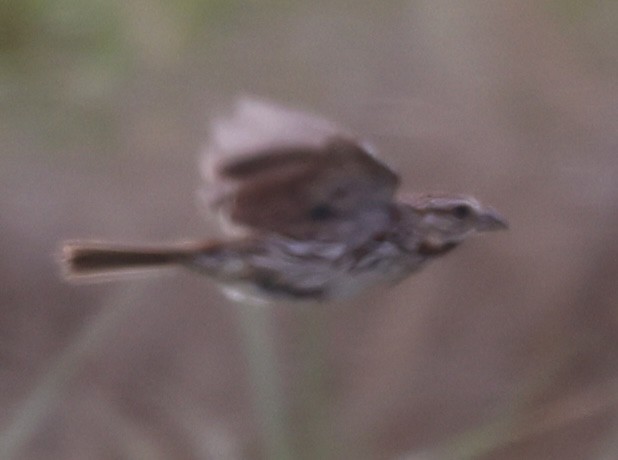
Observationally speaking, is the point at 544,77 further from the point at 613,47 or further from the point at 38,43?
the point at 38,43

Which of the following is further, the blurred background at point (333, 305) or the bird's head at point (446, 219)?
the blurred background at point (333, 305)


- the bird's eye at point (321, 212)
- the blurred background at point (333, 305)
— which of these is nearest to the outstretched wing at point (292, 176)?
the bird's eye at point (321, 212)

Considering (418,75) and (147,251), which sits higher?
(418,75)

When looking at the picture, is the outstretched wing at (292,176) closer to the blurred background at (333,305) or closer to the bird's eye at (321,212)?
the bird's eye at (321,212)

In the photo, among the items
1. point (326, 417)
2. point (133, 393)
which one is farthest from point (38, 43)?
point (326, 417)

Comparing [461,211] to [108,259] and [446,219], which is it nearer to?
[446,219]

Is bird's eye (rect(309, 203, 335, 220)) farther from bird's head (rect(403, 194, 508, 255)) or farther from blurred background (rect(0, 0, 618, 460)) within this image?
blurred background (rect(0, 0, 618, 460))

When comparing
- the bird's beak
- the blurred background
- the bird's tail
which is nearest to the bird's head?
the bird's beak
